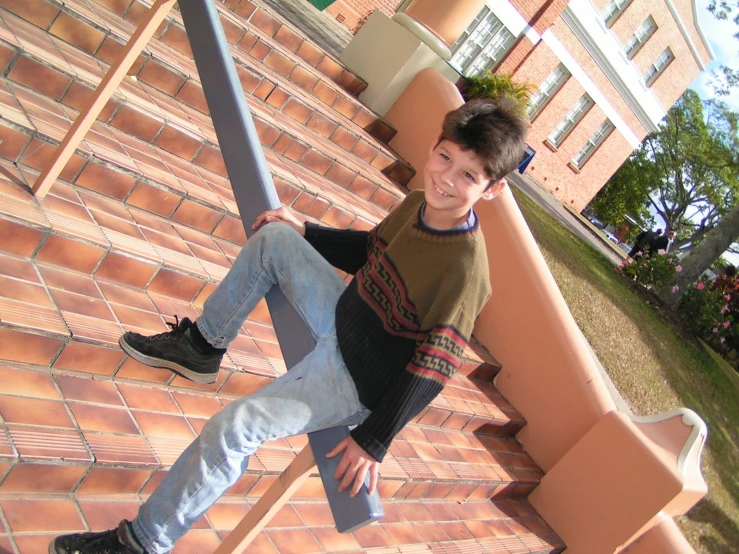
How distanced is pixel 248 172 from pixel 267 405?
750 millimetres

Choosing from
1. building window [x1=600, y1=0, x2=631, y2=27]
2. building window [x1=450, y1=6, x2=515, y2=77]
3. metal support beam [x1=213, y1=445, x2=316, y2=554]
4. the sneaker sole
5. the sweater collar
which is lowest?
the sneaker sole

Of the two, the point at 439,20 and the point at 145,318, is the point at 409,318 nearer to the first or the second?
the point at 145,318

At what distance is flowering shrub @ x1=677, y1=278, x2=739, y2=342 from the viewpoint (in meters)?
12.8

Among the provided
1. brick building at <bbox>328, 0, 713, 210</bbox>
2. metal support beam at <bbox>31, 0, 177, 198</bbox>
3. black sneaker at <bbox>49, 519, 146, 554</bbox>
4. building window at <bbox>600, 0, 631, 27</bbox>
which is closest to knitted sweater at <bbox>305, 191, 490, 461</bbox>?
black sneaker at <bbox>49, 519, 146, 554</bbox>

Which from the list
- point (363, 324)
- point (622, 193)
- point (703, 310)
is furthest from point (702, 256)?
point (622, 193)

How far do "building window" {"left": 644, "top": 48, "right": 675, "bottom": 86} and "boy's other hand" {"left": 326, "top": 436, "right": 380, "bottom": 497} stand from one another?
26.0 meters

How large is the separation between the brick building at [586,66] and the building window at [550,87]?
0.10 ft

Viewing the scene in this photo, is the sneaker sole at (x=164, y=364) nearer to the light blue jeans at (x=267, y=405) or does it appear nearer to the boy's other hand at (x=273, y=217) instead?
the light blue jeans at (x=267, y=405)

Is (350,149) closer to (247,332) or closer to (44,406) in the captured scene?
(247,332)

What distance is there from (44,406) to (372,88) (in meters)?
4.80

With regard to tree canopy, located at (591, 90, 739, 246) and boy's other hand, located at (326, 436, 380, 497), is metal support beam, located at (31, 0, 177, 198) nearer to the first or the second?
boy's other hand, located at (326, 436, 380, 497)

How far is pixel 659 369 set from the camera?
8031mm

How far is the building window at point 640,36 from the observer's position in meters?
22.7

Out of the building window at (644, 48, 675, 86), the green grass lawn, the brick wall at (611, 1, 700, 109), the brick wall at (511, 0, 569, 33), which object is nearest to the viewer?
the green grass lawn
